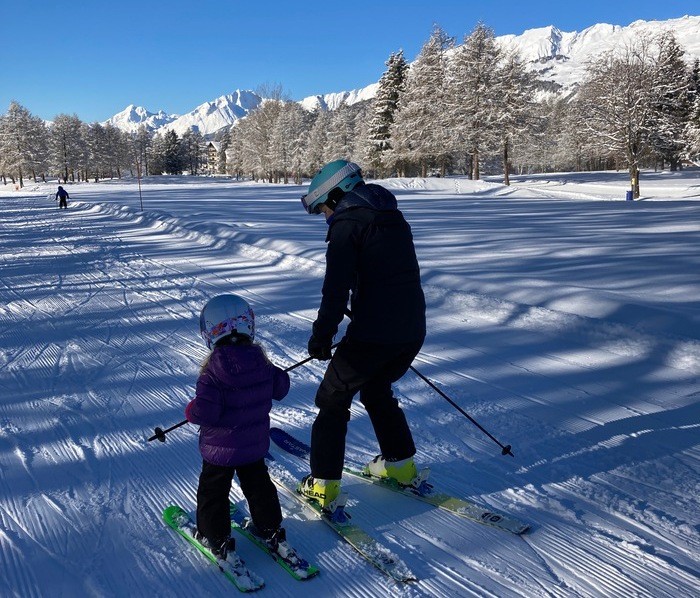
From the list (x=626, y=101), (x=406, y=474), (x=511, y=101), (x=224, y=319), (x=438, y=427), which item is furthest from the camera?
(x=511, y=101)

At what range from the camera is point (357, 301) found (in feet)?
9.32

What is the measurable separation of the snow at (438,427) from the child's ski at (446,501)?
0.05 m

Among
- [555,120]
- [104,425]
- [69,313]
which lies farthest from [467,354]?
[555,120]

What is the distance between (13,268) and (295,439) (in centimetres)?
1046

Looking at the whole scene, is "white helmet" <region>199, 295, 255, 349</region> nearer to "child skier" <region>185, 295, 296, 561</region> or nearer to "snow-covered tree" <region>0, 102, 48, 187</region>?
"child skier" <region>185, 295, 296, 561</region>

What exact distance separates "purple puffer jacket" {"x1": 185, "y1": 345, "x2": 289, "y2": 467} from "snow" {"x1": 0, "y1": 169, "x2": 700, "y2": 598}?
0.59 meters

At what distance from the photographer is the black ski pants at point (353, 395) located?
9.39ft

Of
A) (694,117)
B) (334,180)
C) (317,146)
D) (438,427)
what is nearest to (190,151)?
(317,146)

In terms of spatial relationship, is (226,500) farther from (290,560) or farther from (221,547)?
(290,560)

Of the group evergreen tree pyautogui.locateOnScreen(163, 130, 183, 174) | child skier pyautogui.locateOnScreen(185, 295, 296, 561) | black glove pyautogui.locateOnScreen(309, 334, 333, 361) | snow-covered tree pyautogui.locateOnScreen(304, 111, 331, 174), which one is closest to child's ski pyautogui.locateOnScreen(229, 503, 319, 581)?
child skier pyautogui.locateOnScreen(185, 295, 296, 561)

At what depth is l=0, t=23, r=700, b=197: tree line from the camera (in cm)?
3005

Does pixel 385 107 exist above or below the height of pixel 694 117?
above

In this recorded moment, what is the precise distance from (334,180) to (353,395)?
1157 millimetres

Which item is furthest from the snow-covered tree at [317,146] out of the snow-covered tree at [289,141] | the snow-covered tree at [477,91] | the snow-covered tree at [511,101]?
the snow-covered tree at [511,101]
